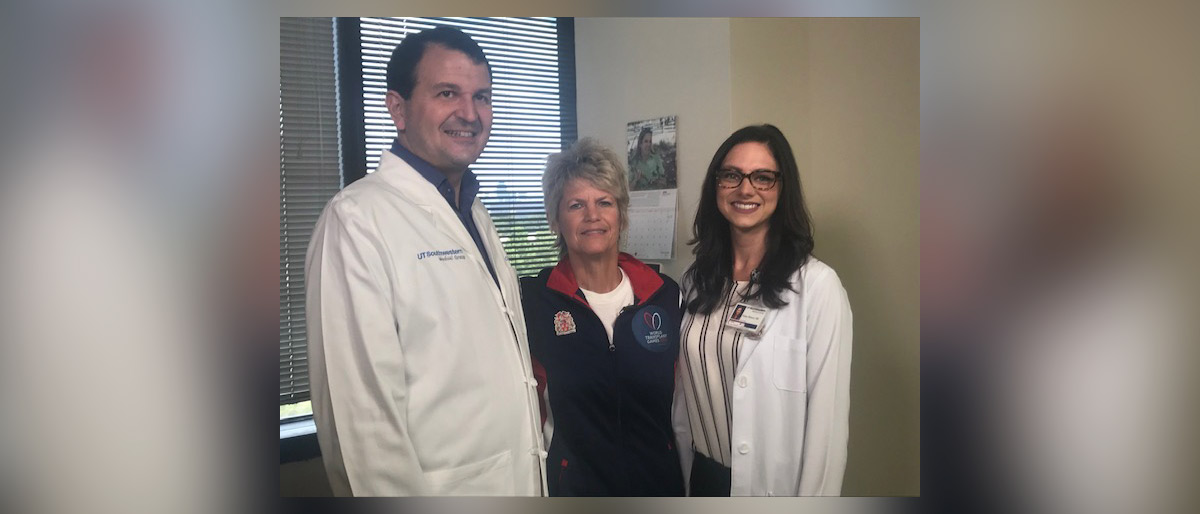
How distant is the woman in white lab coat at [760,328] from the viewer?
2.02 meters

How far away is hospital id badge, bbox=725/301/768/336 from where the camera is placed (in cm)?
202

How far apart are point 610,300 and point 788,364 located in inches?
17.5

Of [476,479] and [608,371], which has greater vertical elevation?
[608,371]

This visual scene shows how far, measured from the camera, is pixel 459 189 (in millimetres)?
2055

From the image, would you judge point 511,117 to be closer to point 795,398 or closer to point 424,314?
point 424,314

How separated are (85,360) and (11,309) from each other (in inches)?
9.2

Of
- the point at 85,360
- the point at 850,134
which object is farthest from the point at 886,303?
the point at 85,360

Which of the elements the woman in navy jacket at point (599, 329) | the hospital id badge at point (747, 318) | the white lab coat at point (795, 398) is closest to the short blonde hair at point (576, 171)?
the woman in navy jacket at point (599, 329)

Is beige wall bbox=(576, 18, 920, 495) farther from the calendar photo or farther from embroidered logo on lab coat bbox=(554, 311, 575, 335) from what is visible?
embroidered logo on lab coat bbox=(554, 311, 575, 335)

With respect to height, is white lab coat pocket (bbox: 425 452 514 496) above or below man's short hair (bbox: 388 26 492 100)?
below

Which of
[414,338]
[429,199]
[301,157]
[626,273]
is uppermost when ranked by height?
[301,157]

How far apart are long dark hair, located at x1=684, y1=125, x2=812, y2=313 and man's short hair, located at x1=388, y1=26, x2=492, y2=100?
0.61 m

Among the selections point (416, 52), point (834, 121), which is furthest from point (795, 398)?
point (416, 52)

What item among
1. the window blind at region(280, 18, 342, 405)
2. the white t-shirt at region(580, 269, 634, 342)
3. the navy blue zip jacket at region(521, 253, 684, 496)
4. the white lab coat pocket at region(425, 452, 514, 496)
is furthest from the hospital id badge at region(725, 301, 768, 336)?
the window blind at region(280, 18, 342, 405)
